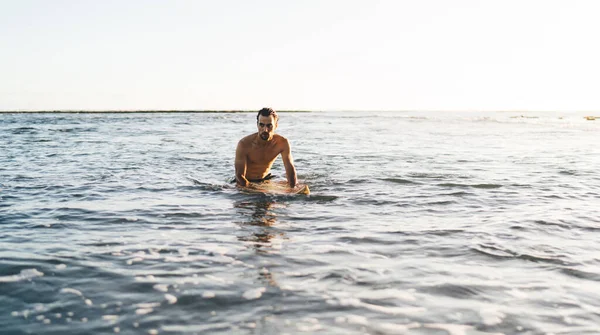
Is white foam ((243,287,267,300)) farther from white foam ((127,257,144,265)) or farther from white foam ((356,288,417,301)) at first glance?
white foam ((127,257,144,265))

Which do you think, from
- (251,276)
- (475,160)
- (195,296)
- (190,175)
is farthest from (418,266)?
(475,160)

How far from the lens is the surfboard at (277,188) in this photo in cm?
830

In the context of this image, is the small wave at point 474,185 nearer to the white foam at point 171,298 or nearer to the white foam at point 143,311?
the white foam at point 171,298

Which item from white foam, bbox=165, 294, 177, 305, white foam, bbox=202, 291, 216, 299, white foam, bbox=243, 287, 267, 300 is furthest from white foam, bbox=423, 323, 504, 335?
white foam, bbox=165, 294, 177, 305

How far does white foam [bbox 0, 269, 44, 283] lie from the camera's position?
392 centimetres

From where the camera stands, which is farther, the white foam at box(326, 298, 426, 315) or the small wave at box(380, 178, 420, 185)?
the small wave at box(380, 178, 420, 185)

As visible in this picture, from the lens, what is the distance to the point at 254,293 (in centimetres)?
371

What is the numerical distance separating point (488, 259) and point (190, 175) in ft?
25.1

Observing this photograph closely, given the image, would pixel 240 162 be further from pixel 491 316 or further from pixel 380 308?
pixel 491 316

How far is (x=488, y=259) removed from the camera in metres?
4.65

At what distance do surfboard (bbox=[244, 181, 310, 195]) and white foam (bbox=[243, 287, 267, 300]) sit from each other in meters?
4.41

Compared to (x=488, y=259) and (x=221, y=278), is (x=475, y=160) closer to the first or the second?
(x=488, y=259)

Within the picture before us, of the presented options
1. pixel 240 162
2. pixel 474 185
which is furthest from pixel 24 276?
pixel 474 185

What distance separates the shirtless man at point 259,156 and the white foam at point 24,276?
4.86 metres
